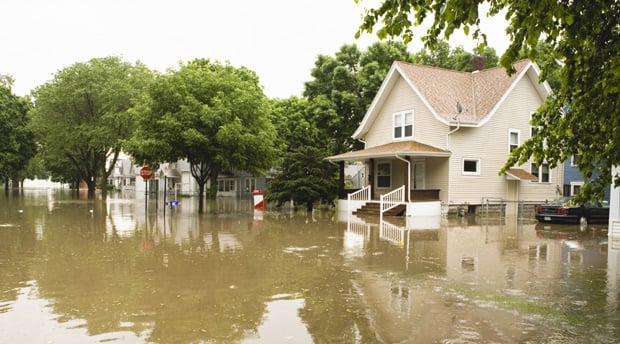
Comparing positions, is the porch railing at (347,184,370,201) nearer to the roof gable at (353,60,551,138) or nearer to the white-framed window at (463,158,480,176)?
the roof gable at (353,60,551,138)

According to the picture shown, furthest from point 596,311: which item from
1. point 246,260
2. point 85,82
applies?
point 85,82

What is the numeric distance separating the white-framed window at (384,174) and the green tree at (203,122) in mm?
8158

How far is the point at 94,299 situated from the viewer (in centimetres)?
723

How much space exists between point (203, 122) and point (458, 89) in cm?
1494

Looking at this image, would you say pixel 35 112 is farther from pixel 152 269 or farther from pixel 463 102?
pixel 152 269

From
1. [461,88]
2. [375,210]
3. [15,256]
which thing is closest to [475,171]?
[461,88]

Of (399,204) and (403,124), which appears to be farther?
(403,124)

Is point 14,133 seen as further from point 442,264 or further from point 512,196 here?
point 442,264

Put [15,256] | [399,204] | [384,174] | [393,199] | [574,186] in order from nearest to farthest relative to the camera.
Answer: [15,256], [399,204], [393,199], [384,174], [574,186]

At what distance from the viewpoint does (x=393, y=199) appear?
82.7 ft

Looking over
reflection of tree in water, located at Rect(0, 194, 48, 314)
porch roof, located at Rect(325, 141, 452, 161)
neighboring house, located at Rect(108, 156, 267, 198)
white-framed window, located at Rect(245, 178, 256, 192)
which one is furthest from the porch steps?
white-framed window, located at Rect(245, 178, 256, 192)

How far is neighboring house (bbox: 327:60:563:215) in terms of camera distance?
25.8 metres

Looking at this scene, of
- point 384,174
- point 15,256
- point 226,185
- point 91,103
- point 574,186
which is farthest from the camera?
point 226,185

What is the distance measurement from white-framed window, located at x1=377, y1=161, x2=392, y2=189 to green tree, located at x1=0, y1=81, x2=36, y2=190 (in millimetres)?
35863
